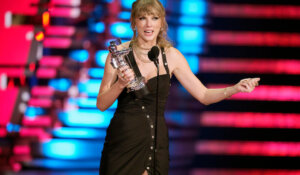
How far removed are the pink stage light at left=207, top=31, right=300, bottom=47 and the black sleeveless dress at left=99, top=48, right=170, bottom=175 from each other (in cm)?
217

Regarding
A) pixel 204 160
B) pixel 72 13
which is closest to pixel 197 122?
pixel 204 160

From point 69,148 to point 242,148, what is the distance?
1.63 meters

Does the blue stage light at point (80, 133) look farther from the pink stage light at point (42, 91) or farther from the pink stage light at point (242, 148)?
the pink stage light at point (242, 148)

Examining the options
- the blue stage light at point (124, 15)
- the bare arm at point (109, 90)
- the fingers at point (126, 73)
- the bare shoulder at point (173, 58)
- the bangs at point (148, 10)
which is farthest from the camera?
the blue stage light at point (124, 15)

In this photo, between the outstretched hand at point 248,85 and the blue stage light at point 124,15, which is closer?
the outstretched hand at point 248,85

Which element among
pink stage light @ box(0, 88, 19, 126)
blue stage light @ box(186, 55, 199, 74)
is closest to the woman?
blue stage light @ box(186, 55, 199, 74)

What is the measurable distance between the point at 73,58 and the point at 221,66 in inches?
55.1

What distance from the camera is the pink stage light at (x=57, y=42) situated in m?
4.11

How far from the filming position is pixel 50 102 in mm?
4133

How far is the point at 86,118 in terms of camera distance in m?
4.10

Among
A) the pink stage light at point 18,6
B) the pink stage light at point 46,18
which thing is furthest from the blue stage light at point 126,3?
the pink stage light at point 18,6

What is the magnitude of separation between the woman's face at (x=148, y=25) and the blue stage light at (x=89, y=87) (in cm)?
208

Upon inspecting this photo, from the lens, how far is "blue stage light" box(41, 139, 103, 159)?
4094 mm

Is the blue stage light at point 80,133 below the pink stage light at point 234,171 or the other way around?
the other way around
